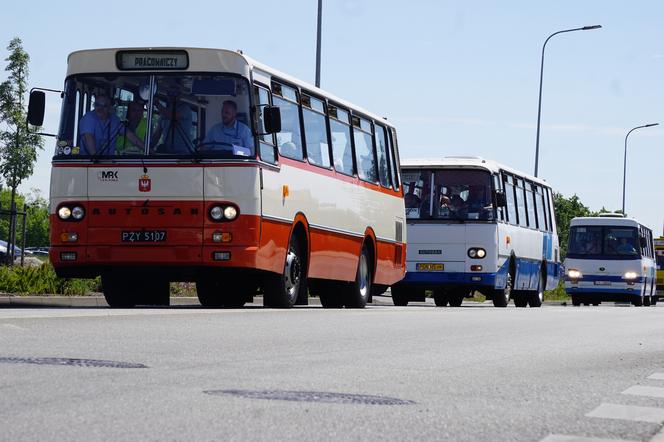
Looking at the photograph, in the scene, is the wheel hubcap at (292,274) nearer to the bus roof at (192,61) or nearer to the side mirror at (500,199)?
the bus roof at (192,61)

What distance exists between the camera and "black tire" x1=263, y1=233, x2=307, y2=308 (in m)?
19.1

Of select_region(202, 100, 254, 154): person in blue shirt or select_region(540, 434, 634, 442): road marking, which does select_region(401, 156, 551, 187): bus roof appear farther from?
select_region(540, 434, 634, 442): road marking

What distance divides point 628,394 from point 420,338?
486cm

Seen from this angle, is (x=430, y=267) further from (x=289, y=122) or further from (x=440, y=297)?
(x=289, y=122)

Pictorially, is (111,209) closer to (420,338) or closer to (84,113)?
(84,113)

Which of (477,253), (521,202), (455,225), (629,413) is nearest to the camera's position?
(629,413)

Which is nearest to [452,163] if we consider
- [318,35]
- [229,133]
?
[318,35]

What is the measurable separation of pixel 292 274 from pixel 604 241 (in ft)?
99.1

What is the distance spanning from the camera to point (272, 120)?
711 inches

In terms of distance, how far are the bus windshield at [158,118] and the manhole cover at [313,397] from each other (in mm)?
10277

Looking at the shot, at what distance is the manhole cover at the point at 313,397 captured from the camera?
7.48 m

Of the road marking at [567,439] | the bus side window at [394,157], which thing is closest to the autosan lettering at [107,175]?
the bus side window at [394,157]

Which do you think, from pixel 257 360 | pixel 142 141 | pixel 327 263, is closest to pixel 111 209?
pixel 142 141

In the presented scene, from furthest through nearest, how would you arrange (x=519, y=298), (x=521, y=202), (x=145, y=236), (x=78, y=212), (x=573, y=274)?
(x=573, y=274), (x=519, y=298), (x=521, y=202), (x=78, y=212), (x=145, y=236)
